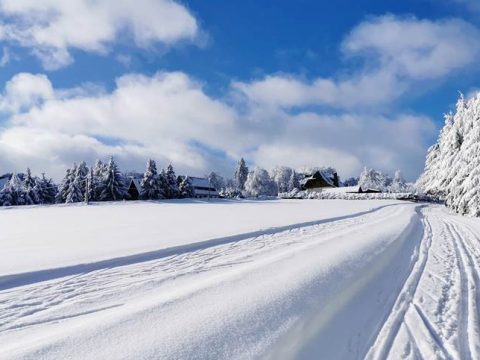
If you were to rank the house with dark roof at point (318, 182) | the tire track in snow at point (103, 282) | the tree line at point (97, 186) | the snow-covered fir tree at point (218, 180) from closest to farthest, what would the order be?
the tire track in snow at point (103, 282)
the tree line at point (97, 186)
the house with dark roof at point (318, 182)
the snow-covered fir tree at point (218, 180)

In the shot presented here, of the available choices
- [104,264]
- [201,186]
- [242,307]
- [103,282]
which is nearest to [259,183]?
[201,186]

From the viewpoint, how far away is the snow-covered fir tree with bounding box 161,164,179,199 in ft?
200

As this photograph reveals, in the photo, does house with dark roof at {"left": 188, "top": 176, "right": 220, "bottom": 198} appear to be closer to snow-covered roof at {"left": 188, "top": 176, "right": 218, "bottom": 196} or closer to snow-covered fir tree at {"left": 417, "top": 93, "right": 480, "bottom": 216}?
snow-covered roof at {"left": 188, "top": 176, "right": 218, "bottom": 196}

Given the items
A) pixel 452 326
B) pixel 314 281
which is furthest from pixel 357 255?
pixel 452 326

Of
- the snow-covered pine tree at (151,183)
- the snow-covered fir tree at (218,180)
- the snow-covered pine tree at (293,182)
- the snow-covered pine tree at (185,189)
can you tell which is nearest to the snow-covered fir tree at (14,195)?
the snow-covered pine tree at (151,183)

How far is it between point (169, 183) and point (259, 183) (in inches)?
2284

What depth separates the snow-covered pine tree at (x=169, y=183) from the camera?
60875 mm

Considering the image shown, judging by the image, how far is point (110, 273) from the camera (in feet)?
20.7

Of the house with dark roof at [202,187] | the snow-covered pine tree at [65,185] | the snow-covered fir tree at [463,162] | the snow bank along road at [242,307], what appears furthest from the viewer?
the house with dark roof at [202,187]

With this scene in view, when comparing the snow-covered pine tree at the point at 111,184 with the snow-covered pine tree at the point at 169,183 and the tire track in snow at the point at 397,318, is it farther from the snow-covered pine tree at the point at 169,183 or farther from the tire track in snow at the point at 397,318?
the tire track in snow at the point at 397,318

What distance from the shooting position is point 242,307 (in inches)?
172

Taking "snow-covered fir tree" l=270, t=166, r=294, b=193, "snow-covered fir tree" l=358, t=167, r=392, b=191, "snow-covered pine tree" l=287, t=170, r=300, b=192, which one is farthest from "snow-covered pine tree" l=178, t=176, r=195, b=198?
"snow-covered fir tree" l=358, t=167, r=392, b=191

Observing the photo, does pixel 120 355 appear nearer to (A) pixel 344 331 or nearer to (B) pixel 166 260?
(A) pixel 344 331

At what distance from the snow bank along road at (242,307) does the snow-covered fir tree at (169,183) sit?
5377 cm
